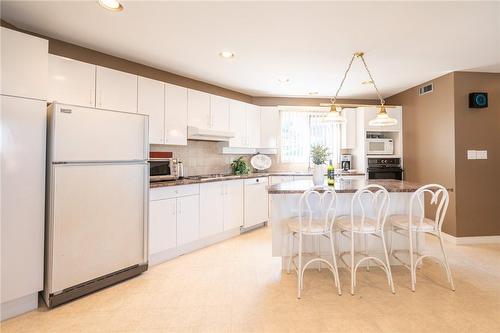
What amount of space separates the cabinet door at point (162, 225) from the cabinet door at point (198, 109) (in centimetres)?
126

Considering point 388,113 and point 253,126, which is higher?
point 388,113

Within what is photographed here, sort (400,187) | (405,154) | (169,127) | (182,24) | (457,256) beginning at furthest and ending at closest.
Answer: (405,154) → (169,127) → (457,256) → (400,187) → (182,24)

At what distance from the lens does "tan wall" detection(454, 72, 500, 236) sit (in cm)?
373

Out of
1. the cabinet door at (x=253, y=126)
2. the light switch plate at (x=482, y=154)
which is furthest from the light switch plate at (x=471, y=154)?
the cabinet door at (x=253, y=126)

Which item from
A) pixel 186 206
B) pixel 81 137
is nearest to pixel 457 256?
pixel 186 206

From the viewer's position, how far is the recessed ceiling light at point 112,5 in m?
2.08

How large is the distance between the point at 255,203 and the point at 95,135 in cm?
275

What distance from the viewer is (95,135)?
7.73ft

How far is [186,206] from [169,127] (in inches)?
42.1

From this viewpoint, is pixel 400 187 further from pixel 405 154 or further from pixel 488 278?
pixel 405 154

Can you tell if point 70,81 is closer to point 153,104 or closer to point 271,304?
point 153,104

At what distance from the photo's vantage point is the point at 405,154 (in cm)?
485

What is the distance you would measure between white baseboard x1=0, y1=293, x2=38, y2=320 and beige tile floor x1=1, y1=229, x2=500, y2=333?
0.07 meters

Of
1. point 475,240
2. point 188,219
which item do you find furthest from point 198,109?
point 475,240
